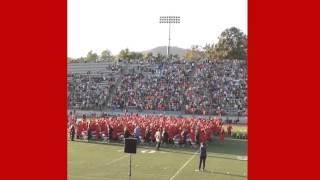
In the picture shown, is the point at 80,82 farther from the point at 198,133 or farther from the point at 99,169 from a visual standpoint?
the point at 99,169

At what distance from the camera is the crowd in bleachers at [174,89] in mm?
46875

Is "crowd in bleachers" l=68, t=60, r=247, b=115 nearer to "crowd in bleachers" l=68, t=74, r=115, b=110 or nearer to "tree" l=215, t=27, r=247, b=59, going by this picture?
"crowd in bleachers" l=68, t=74, r=115, b=110

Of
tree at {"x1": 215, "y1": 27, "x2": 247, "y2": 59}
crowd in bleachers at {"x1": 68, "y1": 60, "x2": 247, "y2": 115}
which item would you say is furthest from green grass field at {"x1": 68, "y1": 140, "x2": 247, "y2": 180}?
tree at {"x1": 215, "y1": 27, "x2": 247, "y2": 59}

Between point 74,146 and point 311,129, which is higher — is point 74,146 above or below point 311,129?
below

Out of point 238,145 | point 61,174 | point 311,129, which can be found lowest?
point 238,145

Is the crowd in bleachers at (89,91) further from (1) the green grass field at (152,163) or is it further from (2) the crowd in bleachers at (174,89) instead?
(1) the green grass field at (152,163)

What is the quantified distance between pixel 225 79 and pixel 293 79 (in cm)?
4803

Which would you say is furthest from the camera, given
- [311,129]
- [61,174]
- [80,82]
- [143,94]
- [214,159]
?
[80,82]

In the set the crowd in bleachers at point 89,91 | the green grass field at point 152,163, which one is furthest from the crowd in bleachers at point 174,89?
the green grass field at point 152,163

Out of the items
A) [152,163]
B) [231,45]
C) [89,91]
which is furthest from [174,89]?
[231,45]

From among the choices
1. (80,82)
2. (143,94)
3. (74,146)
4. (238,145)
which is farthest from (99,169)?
(80,82)

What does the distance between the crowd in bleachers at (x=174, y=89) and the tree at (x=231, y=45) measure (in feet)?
112

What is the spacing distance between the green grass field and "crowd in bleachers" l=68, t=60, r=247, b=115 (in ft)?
69.9

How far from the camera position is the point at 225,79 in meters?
51.5
